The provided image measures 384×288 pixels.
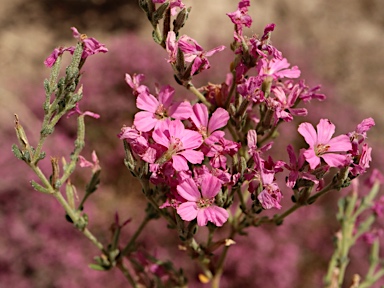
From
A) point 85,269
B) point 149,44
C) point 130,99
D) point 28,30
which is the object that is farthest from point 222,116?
point 28,30

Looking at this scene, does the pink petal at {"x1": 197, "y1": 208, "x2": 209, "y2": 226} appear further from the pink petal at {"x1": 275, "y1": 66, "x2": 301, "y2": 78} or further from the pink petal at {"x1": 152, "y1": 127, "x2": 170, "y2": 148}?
the pink petal at {"x1": 275, "y1": 66, "x2": 301, "y2": 78}

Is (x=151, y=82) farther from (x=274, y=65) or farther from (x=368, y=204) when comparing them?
(x=274, y=65)

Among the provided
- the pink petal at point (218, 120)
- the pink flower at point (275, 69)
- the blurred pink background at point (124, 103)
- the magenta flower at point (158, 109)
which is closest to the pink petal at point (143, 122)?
the magenta flower at point (158, 109)

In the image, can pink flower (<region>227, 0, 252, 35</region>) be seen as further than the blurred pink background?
No

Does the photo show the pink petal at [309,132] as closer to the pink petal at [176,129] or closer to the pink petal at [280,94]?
the pink petal at [280,94]

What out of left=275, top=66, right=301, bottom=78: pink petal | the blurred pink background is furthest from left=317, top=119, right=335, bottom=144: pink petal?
the blurred pink background

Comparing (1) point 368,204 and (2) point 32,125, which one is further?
(2) point 32,125

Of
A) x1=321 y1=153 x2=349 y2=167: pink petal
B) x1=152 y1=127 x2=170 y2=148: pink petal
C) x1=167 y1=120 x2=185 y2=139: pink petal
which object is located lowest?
x1=321 y1=153 x2=349 y2=167: pink petal

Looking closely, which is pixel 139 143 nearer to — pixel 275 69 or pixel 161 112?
pixel 161 112
